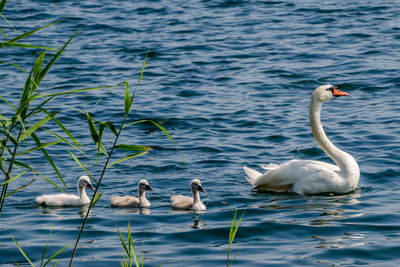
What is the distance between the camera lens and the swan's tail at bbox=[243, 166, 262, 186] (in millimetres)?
9438

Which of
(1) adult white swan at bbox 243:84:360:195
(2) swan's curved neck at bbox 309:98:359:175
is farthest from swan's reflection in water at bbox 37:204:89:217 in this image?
(2) swan's curved neck at bbox 309:98:359:175

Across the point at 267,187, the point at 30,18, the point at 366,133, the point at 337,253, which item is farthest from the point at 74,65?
the point at 337,253

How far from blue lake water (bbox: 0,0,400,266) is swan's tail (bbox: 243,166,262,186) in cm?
11

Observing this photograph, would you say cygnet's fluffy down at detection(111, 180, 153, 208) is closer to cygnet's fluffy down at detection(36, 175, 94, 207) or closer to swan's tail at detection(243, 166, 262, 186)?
cygnet's fluffy down at detection(36, 175, 94, 207)

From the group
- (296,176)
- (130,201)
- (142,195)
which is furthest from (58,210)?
(296,176)

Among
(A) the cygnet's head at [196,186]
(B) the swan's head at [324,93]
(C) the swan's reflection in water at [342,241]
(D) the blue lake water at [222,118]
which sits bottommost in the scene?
(D) the blue lake water at [222,118]

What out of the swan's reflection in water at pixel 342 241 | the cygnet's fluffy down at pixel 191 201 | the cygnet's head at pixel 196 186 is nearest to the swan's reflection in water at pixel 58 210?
the cygnet's fluffy down at pixel 191 201

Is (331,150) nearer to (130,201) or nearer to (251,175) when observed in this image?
(251,175)

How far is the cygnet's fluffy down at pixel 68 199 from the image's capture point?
8719 millimetres

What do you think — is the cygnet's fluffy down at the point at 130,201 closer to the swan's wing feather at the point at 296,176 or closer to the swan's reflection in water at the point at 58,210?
the swan's reflection in water at the point at 58,210

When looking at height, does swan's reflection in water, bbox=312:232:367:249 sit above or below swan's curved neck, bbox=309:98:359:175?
above

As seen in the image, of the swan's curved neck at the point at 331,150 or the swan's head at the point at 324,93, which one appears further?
the swan's head at the point at 324,93

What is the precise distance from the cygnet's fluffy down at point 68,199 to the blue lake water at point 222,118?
0.10 metres

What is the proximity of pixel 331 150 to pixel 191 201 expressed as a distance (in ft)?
6.66
